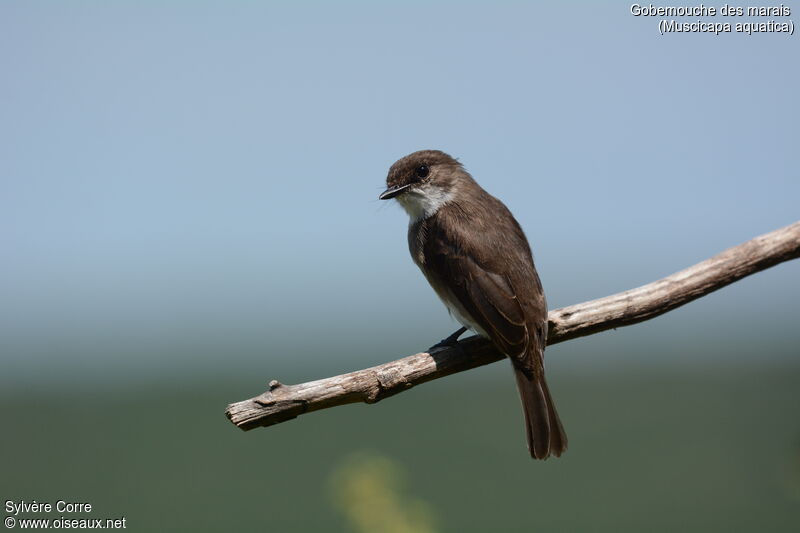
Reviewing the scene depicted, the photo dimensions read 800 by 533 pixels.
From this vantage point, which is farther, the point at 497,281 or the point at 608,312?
the point at 497,281

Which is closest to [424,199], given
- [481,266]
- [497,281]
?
[481,266]

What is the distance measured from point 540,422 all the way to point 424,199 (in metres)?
2.05

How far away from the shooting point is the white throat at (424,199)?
246 inches

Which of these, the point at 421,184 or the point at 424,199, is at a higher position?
the point at 421,184

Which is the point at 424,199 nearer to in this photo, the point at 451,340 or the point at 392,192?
the point at 392,192

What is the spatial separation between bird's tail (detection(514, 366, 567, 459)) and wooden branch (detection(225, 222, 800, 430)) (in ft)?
0.99

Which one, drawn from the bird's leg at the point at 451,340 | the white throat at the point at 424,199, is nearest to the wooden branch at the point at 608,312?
the bird's leg at the point at 451,340

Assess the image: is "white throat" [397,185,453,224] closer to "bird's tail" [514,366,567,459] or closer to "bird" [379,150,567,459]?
"bird" [379,150,567,459]

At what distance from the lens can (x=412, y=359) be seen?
4762 millimetres

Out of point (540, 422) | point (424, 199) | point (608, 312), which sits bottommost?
point (540, 422)

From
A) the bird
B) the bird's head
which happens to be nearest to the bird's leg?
the bird

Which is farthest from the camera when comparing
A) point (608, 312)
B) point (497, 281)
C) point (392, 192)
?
point (392, 192)

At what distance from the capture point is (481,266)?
221 inches

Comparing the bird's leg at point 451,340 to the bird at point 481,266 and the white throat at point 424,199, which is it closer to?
the bird at point 481,266
